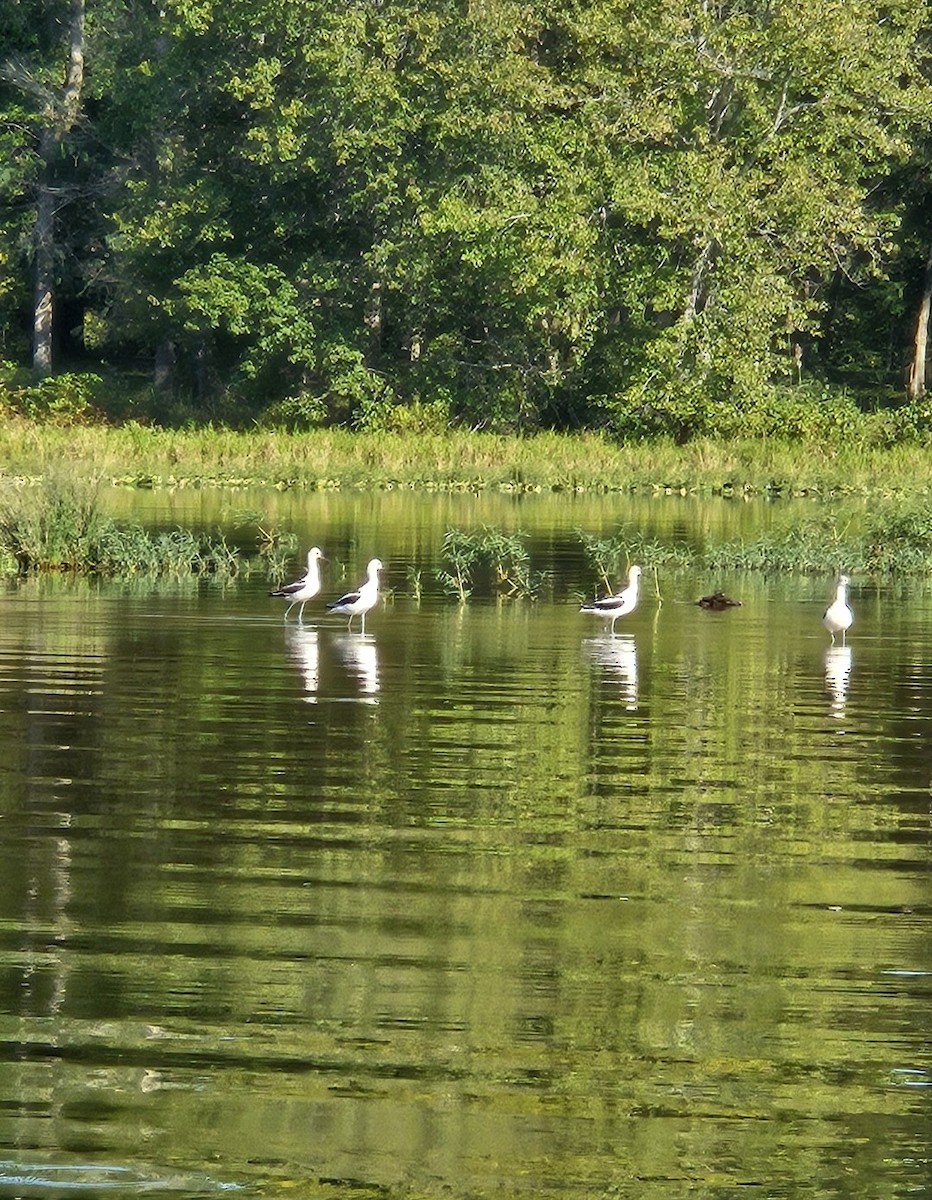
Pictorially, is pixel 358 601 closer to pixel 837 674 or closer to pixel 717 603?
pixel 717 603

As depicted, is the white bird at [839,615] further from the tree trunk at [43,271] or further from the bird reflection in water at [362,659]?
the tree trunk at [43,271]

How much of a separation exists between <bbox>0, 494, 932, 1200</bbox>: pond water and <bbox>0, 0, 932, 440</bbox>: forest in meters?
38.2

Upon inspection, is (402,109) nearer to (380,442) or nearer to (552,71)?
(552,71)

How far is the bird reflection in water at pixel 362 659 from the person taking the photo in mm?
16561

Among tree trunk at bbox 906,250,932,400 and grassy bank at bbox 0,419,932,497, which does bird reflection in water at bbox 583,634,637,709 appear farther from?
tree trunk at bbox 906,250,932,400

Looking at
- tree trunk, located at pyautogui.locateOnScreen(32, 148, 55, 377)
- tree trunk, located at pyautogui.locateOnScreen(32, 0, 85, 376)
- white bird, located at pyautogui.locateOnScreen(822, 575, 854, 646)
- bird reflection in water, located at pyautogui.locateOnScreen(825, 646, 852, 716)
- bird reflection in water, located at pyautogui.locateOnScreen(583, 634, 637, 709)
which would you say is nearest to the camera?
bird reflection in water, located at pyautogui.locateOnScreen(825, 646, 852, 716)

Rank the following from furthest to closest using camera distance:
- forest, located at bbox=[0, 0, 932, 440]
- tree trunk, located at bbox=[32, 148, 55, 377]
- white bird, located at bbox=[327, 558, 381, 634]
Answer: tree trunk, located at bbox=[32, 148, 55, 377], forest, located at bbox=[0, 0, 932, 440], white bird, located at bbox=[327, 558, 381, 634]

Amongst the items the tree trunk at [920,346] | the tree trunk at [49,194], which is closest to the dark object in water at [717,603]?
the tree trunk at [920,346]

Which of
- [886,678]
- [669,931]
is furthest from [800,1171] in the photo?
[886,678]

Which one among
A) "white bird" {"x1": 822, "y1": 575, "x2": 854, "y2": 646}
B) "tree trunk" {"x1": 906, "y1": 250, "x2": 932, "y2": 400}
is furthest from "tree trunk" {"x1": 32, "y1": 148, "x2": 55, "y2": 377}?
"white bird" {"x1": 822, "y1": 575, "x2": 854, "y2": 646}

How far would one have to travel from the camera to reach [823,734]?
14.8m

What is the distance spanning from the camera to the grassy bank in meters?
47.5

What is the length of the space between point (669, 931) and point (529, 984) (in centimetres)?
100

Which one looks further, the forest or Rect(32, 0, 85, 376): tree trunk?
Rect(32, 0, 85, 376): tree trunk
